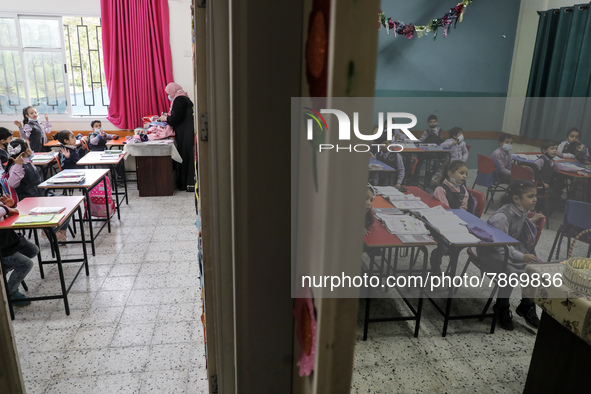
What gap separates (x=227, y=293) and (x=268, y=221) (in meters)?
0.50

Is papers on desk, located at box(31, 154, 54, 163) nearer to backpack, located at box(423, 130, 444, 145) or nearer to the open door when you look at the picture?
backpack, located at box(423, 130, 444, 145)

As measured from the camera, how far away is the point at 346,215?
0.39m

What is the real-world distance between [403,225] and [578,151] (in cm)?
376

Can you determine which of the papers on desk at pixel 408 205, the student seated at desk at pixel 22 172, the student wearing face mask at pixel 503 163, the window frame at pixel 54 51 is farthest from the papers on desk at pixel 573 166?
the window frame at pixel 54 51

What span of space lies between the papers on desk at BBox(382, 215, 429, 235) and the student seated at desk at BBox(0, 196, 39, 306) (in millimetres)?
2494

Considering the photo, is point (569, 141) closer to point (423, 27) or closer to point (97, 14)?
point (423, 27)

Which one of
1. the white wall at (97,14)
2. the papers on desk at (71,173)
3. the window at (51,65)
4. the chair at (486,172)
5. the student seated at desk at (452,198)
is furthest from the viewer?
the window at (51,65)

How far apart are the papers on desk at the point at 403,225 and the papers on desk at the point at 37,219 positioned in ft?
7.19

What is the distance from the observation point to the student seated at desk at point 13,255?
2.68m

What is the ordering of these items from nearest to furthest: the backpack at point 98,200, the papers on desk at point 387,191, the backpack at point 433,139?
1. the papers on desk at point 387,191
2. the backpack at point 98,200
3. the backpack at point 433,139

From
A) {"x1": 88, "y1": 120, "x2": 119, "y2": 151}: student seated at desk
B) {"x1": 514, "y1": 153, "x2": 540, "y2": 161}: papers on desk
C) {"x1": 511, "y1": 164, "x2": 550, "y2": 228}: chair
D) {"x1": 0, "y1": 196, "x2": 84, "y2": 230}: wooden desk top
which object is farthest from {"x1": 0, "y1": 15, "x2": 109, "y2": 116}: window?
{"x1": 514, "y1": 153, "x2": 540, "y2": 161}: papers on desk

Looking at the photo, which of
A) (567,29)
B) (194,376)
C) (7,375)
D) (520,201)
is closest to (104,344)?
(194,376)

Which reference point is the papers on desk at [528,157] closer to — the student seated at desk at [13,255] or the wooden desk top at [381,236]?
the wooden desk top at [381,236]

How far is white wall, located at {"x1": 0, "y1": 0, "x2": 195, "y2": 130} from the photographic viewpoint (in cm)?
593
